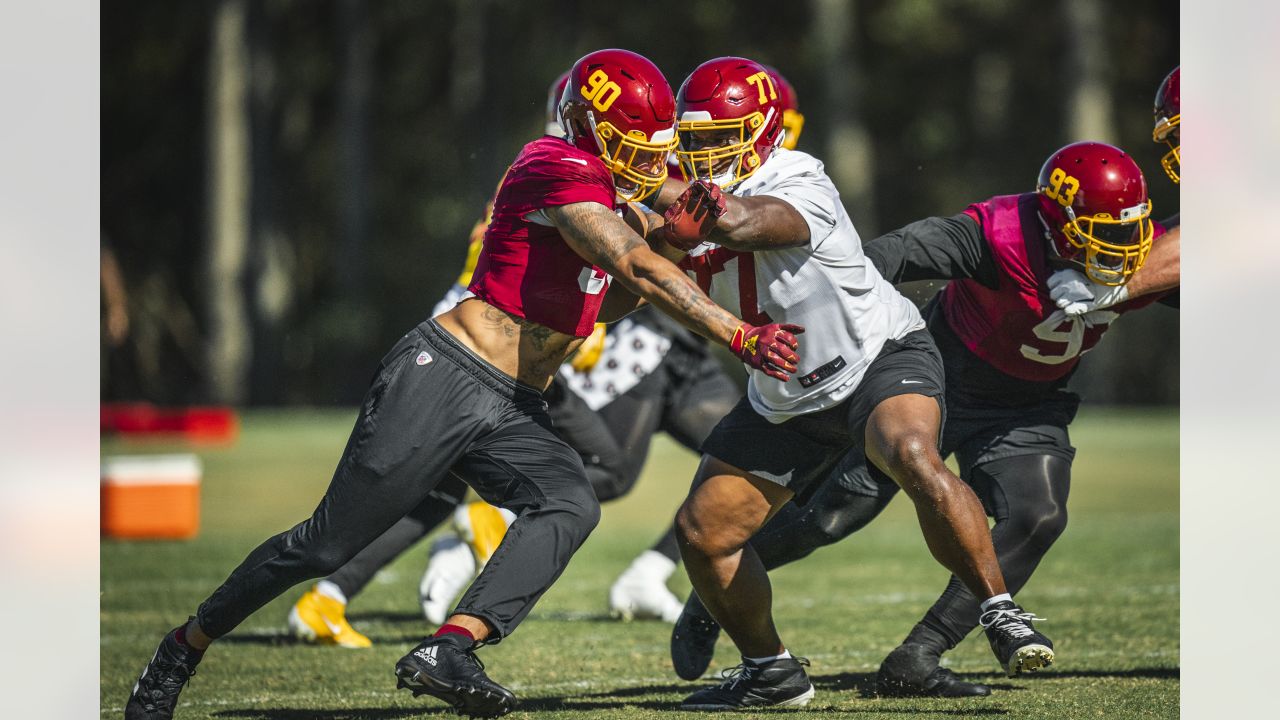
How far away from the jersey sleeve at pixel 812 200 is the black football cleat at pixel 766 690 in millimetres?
1408

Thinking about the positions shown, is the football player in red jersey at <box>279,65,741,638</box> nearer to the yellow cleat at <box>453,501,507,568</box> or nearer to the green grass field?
the yellow cleat at <box>453,501,507,568</box>

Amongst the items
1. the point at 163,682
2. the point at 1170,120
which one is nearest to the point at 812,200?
the point at 1170,120

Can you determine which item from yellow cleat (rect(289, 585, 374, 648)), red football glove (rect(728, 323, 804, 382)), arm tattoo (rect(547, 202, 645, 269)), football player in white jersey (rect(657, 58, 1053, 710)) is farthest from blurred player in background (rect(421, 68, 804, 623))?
red football glove (rect(728, 323, 804, 382))

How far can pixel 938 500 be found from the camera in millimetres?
4645

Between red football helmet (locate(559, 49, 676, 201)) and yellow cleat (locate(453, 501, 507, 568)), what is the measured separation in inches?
100

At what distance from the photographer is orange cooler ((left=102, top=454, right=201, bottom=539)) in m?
10.3

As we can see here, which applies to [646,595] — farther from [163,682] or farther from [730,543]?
[163,682]

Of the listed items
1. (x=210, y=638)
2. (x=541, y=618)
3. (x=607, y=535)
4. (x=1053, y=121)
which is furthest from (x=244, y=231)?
(x=210, y=638)

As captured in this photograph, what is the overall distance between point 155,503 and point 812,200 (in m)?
6.96

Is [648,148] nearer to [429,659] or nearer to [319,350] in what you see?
[429,659]

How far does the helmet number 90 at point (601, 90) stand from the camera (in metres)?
4.75

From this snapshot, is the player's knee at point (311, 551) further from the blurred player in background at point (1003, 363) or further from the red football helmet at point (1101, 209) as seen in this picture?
the red football helmet at point (1101, 209)

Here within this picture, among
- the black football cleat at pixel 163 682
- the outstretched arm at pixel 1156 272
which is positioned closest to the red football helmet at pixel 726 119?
the outstretched arm at pixel 1156 272

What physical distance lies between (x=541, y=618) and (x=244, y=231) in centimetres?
2214
